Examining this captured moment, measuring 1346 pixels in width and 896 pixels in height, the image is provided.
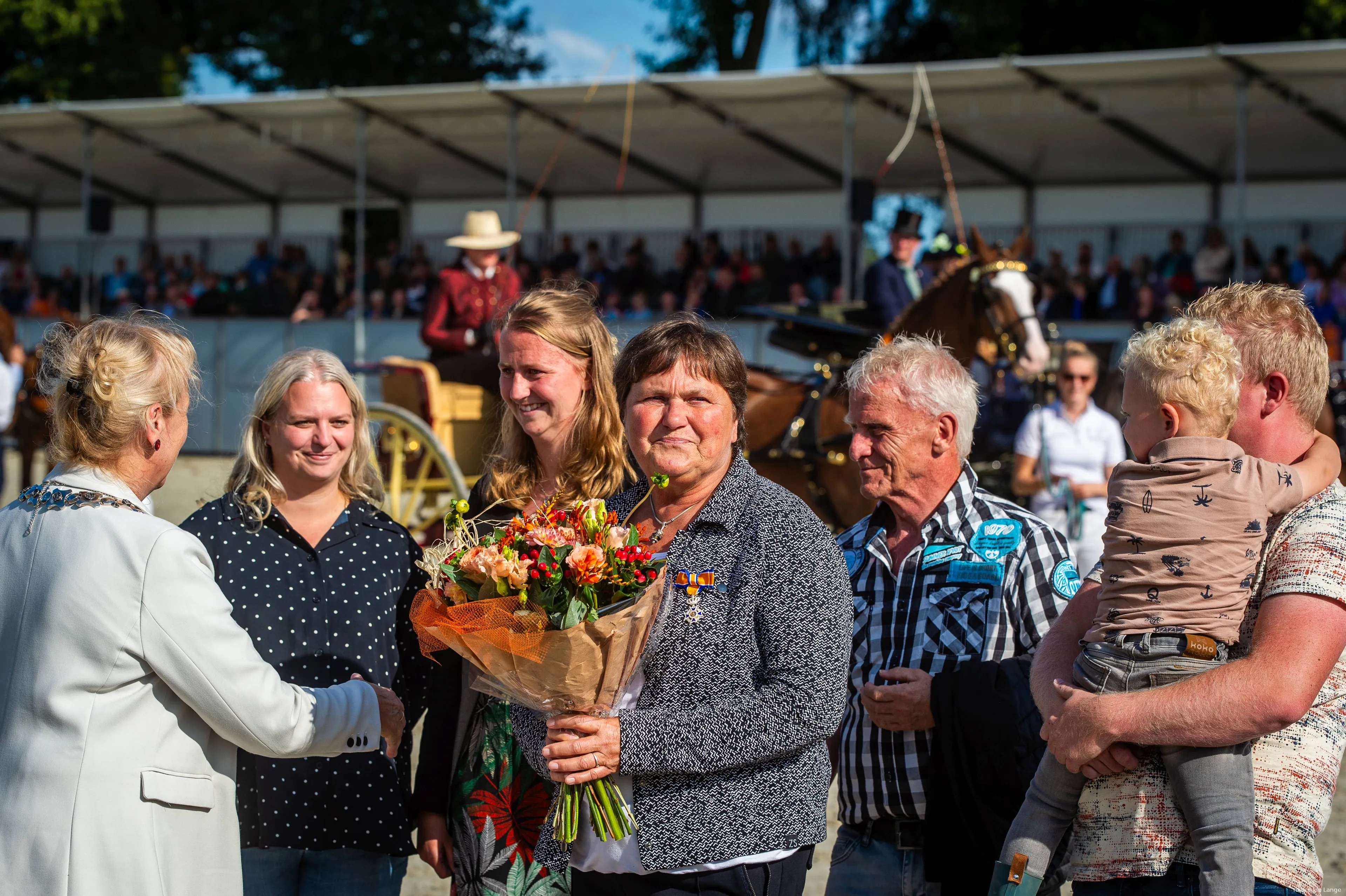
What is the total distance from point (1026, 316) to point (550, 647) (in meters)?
6.37

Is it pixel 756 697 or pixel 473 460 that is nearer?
pixel 756 697

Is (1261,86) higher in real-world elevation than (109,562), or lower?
higher

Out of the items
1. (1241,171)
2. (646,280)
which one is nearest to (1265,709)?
(1241,171)

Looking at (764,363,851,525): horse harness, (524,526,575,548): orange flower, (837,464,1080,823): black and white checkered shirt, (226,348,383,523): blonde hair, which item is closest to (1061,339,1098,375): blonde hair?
(764,363,851,525): horse harness

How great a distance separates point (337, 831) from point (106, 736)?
0.68 m

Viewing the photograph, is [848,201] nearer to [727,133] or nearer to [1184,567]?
[727,133]

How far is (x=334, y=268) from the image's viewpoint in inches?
792

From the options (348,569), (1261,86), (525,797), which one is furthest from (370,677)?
(1261,86)

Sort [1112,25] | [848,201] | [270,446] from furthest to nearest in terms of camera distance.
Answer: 1. [1112,25]
2. [848,201]
3. [270,446]

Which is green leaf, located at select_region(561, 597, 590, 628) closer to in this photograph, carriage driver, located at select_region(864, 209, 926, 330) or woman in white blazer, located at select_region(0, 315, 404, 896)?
woman in white blazer, located at select_region(0, 315, 404, 896)

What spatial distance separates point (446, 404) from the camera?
336 inches

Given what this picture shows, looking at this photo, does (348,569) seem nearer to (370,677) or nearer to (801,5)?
(370,677)

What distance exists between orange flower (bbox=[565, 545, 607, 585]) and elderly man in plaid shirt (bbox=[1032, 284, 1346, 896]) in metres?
0.79

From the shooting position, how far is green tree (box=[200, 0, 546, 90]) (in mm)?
25797
